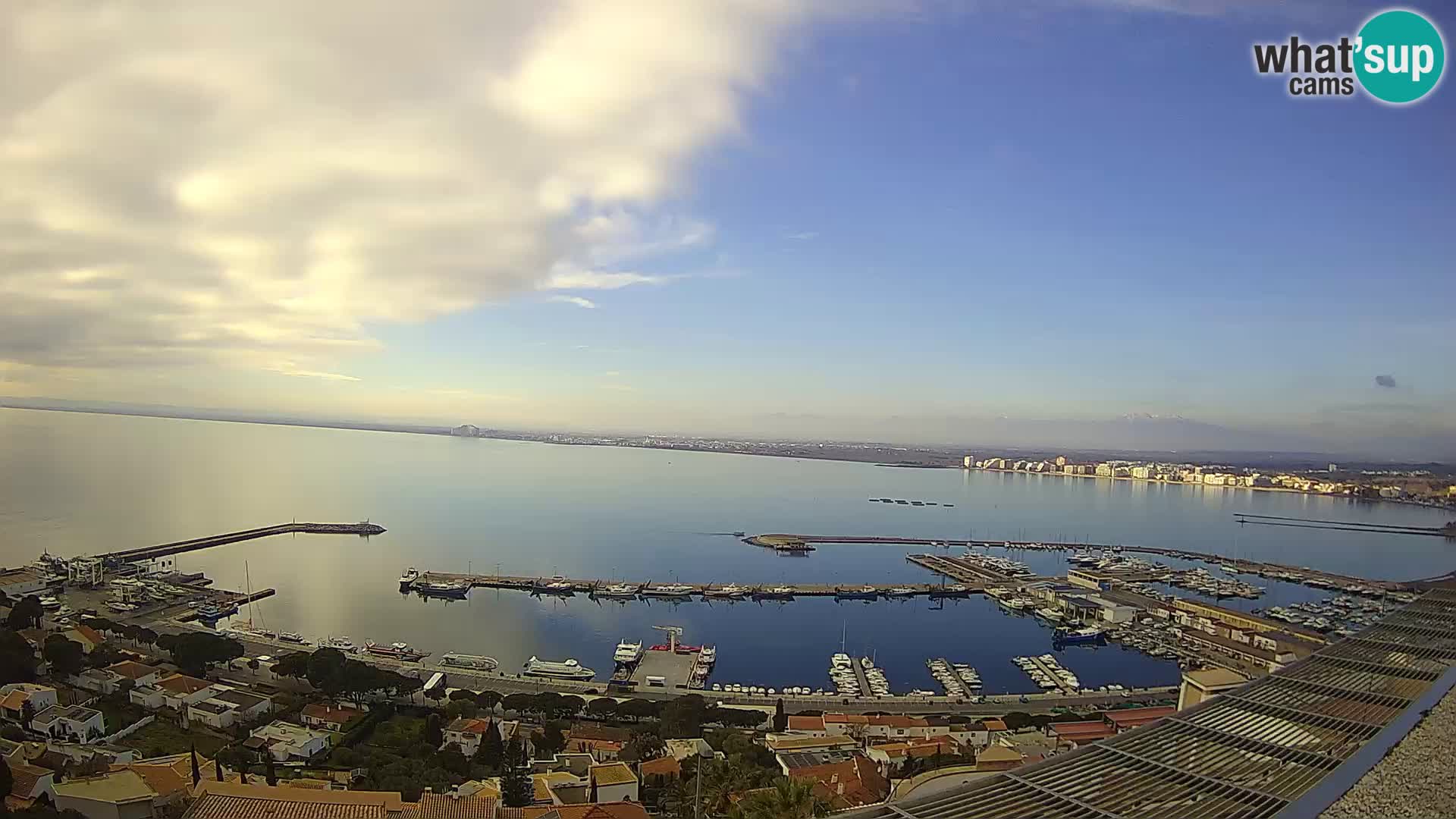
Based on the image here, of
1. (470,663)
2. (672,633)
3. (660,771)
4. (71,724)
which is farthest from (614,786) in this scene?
(672,633)

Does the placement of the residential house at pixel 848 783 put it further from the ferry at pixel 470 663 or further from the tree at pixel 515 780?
the ferry at pixel 470 663

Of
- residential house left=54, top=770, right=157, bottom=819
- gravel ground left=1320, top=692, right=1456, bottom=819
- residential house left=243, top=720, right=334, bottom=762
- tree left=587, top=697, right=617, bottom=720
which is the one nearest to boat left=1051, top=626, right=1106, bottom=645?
tree left=587, top=697, right=617, bottom=720

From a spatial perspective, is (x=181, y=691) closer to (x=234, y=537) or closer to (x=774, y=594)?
(x=774, y=594)

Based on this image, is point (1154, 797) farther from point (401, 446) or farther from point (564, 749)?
point (401, 446)

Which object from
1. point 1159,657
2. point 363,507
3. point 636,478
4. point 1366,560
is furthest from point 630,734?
point 636,478

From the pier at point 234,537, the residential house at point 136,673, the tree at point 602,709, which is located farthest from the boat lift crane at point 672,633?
the pier at point 234,537

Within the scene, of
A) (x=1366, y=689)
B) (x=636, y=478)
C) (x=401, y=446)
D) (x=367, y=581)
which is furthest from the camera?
(x=401, y=446)
